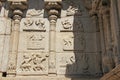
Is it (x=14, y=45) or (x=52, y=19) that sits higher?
(x=52, y=19)

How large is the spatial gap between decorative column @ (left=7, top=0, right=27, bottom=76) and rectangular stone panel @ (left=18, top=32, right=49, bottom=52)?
0.13m

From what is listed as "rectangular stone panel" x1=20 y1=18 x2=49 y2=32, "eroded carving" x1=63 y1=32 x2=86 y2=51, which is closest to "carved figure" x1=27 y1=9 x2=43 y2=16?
"rectangular stone panel" x1=20 y1=18 x2=49 y2=32

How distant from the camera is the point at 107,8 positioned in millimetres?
5164

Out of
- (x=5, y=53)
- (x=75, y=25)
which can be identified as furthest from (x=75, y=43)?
(x=5, y=53)

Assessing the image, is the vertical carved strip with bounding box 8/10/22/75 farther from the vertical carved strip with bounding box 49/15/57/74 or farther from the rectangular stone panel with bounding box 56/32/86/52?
the rectangular stone panel with bounding box 56/32/86/52

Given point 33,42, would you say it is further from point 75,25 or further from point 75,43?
point 75,25

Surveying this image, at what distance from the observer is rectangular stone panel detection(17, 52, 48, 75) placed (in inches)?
216

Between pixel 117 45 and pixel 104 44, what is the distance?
1137 mm

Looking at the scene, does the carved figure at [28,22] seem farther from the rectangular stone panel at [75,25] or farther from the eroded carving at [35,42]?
the rectangular stone panel at [75,25]

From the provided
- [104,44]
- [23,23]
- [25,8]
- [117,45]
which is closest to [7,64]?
[23,23]

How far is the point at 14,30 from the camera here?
229 inches

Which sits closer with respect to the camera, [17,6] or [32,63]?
[32,63]

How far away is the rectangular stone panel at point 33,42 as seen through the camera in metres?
5.70

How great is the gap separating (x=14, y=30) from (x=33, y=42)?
0.52m
